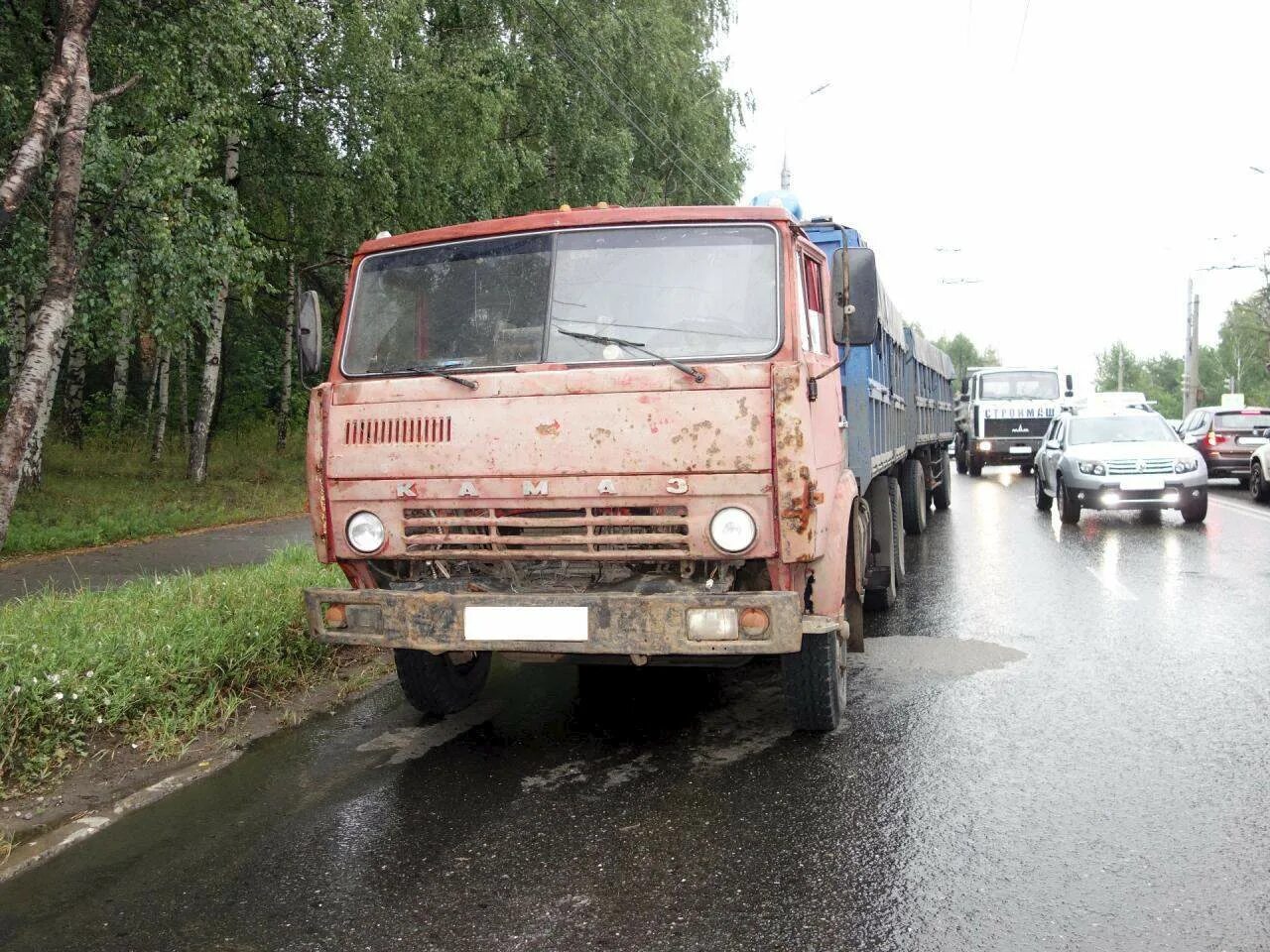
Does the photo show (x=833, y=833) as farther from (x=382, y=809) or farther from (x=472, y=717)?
(x=472, y=717)

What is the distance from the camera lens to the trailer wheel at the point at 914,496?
11.7m

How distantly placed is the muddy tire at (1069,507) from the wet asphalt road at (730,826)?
8001mm

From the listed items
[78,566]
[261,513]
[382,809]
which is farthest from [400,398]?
[261,513]

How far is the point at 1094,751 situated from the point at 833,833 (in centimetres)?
158

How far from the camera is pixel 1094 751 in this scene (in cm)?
485

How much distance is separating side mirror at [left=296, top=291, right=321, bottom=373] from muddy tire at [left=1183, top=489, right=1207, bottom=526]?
477 inches

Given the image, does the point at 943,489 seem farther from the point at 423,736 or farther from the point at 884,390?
the point at 423,736

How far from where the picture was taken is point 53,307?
838cm

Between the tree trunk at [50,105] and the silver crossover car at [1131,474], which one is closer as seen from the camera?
the tree trunk at [50,105]

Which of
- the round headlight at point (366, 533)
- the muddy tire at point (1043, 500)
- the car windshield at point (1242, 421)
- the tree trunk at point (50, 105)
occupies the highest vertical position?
the tree trunk at point (50, 105)

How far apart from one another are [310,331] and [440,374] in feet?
3.43

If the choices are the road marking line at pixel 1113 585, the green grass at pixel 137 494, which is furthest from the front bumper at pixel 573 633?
the green grass at pixel 137 494

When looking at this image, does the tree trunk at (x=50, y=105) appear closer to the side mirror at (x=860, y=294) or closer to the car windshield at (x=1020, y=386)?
the side mirror at (x=860, y=294)

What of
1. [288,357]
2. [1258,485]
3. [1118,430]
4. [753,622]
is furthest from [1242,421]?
[753,622]
